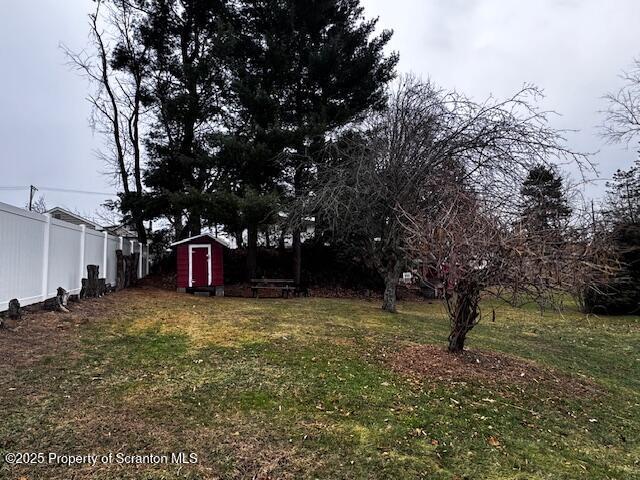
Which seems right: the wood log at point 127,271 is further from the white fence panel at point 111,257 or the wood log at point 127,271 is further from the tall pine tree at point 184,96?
the tall pine tree at point 184,96

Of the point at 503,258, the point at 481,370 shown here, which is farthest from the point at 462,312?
the point at 503,258

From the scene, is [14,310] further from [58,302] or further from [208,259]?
[208,259]

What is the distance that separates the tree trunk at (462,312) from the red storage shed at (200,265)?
31.4 ft

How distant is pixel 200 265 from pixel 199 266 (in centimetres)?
4

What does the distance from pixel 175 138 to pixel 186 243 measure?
489cm

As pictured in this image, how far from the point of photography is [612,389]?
17.0ft

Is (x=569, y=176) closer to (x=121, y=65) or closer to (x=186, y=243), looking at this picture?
(x=186, y=243)

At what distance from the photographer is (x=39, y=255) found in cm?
699

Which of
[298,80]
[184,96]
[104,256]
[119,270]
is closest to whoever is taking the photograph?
[104,256]

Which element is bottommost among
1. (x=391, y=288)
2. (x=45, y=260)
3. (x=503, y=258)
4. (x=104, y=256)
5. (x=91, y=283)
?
(x=391, y=288)

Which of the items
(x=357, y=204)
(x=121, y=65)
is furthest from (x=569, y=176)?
(x=121, y=65)

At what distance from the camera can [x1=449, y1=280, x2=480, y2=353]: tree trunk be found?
5.13m

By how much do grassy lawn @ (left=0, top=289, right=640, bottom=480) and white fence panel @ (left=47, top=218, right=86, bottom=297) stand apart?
129 cm

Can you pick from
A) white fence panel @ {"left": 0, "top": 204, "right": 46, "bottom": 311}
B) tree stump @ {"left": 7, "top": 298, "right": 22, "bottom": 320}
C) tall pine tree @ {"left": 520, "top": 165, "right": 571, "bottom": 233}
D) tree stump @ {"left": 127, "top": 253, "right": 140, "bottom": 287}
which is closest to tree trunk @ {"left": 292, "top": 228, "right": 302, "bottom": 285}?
tree stump @ {"left": 127, "top": 253, "right": 140, "bottom": 287}
